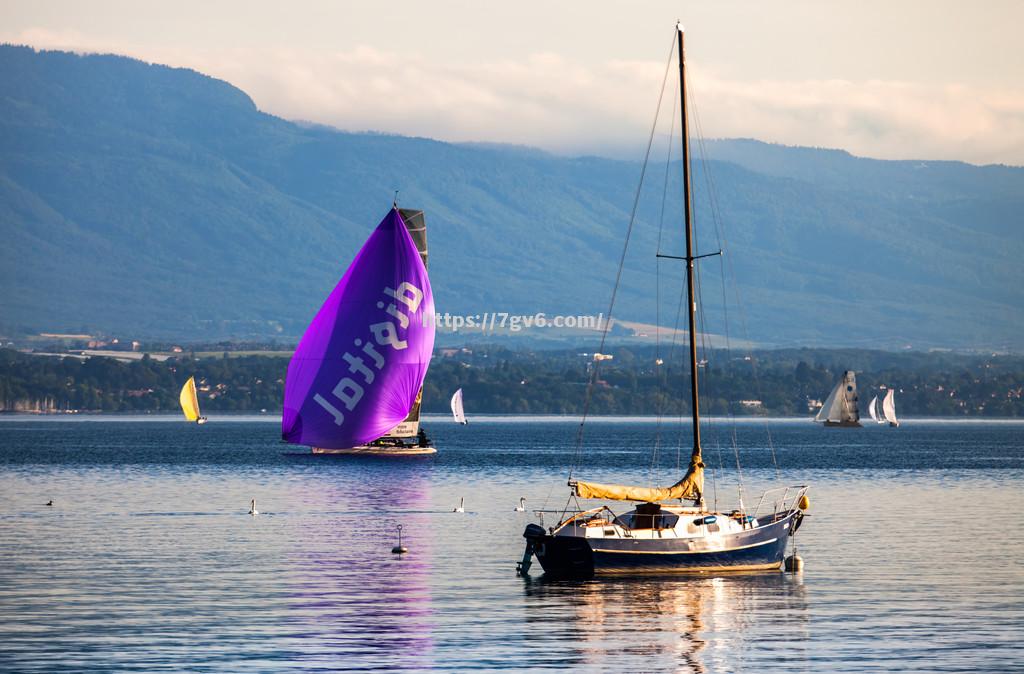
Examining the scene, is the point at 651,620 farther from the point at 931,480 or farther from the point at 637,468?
the point at 637,468

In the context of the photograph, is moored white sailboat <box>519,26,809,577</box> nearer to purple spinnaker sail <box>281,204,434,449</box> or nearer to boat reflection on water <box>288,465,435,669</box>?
boat reflection on water <box>288,465,435,669</box>

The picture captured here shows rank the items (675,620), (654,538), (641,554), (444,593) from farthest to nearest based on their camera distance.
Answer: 1. (641,554)
2. (654,538)
3. (444,593)
4. (675,620)

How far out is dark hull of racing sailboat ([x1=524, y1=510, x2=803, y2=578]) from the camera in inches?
2493

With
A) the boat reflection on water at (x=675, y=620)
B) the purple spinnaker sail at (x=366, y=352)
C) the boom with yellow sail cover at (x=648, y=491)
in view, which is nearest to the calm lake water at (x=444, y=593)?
the boat reflection on water at (x=675, y=620)

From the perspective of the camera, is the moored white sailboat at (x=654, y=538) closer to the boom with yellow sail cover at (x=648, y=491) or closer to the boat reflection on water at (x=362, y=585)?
the boom with yellow sail cover at (x=648, y=491)

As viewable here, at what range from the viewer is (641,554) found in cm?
6372

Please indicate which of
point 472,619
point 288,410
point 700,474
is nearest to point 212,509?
point 288,410

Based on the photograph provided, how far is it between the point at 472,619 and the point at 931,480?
86.7 m

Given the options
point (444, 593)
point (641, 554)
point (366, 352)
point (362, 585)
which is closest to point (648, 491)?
point (641, 554)

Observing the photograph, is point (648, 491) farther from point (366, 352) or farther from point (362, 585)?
point (366, 352)

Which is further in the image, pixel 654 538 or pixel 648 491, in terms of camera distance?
pixel 648 491

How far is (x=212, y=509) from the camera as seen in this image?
9956 cm

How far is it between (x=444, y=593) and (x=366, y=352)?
45.3 meters

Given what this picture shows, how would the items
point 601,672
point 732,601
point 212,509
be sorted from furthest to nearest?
point 212,509
point 732,601
point 601,672
